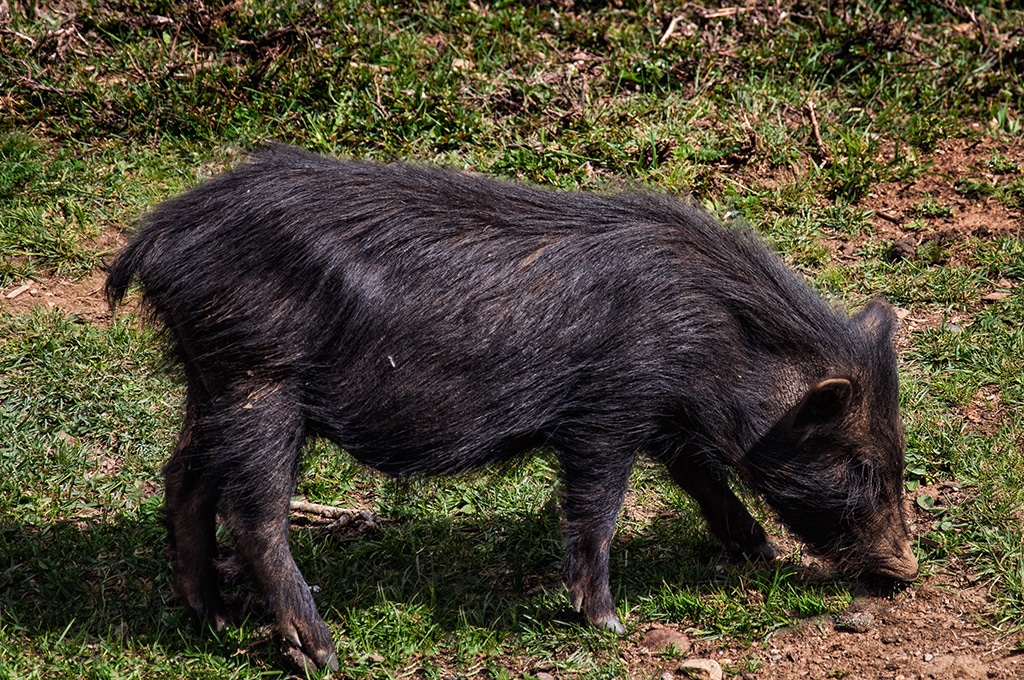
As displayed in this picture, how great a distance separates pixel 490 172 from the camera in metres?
6.98

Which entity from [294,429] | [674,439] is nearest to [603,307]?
[674,439]

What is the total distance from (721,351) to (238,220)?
70.1 inches

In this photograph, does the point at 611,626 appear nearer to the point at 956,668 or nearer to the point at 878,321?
the point at 956,668

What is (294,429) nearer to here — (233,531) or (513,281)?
(233,531)

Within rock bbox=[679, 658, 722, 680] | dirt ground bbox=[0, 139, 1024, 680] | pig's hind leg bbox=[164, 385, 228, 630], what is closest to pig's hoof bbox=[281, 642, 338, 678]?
pig's hind leg bbox=[164, 385, 228, 630]

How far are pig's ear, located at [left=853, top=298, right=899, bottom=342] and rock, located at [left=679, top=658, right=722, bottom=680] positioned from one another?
1.38 metres

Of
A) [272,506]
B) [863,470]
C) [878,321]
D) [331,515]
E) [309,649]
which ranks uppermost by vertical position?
[878,321]

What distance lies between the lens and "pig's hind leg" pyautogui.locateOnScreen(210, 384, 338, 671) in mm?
4203

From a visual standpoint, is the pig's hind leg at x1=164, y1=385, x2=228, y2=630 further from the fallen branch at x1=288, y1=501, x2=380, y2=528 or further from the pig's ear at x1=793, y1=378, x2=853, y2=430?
the pig's ear at x1=793, y1=378, x2=853, y2=430

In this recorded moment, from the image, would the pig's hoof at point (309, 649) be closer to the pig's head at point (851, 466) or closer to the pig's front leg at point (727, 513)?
the pig's front leg at point (727, 513)

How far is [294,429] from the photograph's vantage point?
4281 mm

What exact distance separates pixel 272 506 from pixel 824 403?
6.63 ft

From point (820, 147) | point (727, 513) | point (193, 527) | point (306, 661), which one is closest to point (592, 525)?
point (727, 513)

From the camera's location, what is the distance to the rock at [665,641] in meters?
4.55
